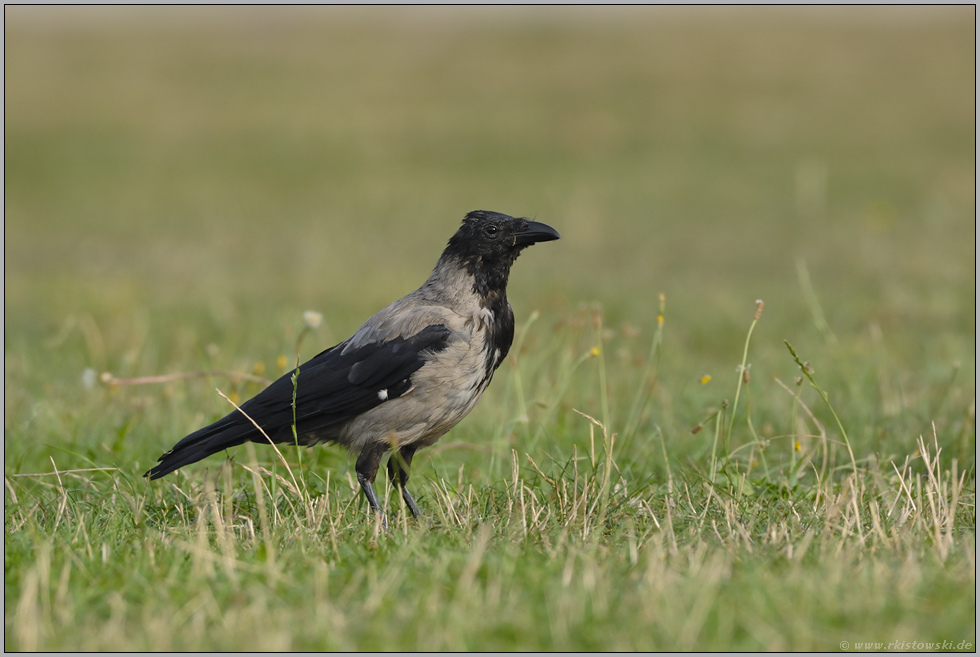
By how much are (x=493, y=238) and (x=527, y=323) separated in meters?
0.98

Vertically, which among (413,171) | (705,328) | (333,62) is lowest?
(705,328)

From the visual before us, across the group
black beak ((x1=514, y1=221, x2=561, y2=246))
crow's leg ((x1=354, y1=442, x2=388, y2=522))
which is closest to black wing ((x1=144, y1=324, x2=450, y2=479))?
crow's leg ((x1=354, y1=442, x2=388, y2=522))

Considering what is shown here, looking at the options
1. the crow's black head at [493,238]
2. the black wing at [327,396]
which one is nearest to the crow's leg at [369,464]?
the black wing at [327,396]

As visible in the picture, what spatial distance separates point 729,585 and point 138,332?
6.08 meters

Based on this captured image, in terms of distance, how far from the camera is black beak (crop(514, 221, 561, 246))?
4.70 metres

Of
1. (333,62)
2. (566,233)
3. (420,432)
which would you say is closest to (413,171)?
(566,233)

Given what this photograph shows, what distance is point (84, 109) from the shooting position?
2469cm

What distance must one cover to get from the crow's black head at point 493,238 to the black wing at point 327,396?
455 millimetres

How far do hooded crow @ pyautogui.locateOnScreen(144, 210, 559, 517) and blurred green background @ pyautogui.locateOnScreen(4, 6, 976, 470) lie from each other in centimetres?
111

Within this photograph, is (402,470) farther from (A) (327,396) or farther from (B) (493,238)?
(B) (493,238)

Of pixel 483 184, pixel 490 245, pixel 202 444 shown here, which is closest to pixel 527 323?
pixel 490 245

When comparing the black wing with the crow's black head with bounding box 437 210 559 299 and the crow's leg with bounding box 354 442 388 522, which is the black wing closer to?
the crow's leg with bounding box 354 442 388 522

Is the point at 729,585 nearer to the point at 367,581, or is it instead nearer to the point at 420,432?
the point at 367,581

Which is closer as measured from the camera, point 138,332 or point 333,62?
point 138,332
